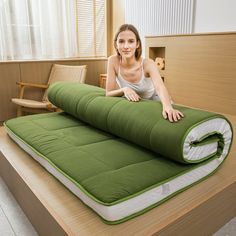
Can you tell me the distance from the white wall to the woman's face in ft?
5.86

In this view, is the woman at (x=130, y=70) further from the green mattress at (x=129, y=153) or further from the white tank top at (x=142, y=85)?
the green mattress at (x=129, y=153)

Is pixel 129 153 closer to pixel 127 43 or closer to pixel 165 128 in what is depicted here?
pixel 165 128

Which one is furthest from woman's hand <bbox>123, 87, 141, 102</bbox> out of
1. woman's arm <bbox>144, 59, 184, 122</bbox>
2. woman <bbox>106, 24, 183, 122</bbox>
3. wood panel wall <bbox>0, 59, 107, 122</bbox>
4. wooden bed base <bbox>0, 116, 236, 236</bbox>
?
wood panel wall <bbox>0, 59, 107, 122</bbox>

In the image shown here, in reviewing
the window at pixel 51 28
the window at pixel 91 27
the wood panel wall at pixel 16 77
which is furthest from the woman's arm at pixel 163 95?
the window at pixel 91 27

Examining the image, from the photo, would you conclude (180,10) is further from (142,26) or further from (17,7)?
(17,7)

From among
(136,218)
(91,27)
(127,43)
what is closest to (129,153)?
(136,218)

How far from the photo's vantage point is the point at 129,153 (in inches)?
50.1

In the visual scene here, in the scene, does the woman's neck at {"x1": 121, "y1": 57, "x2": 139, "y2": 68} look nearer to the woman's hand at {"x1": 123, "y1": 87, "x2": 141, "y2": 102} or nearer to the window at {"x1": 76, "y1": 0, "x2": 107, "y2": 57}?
the woman's hand at {"x1": 123, "y1": 87, "x2": 141, "y2": 102}

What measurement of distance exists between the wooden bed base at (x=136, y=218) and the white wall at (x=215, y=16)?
2.14 meters

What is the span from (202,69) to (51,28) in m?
2.36

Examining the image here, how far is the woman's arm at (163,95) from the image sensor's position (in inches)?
47.1

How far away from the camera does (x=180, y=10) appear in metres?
3.40

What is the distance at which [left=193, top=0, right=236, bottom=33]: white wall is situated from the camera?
9.68ft

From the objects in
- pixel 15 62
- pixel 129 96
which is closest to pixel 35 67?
pixel 15 62
